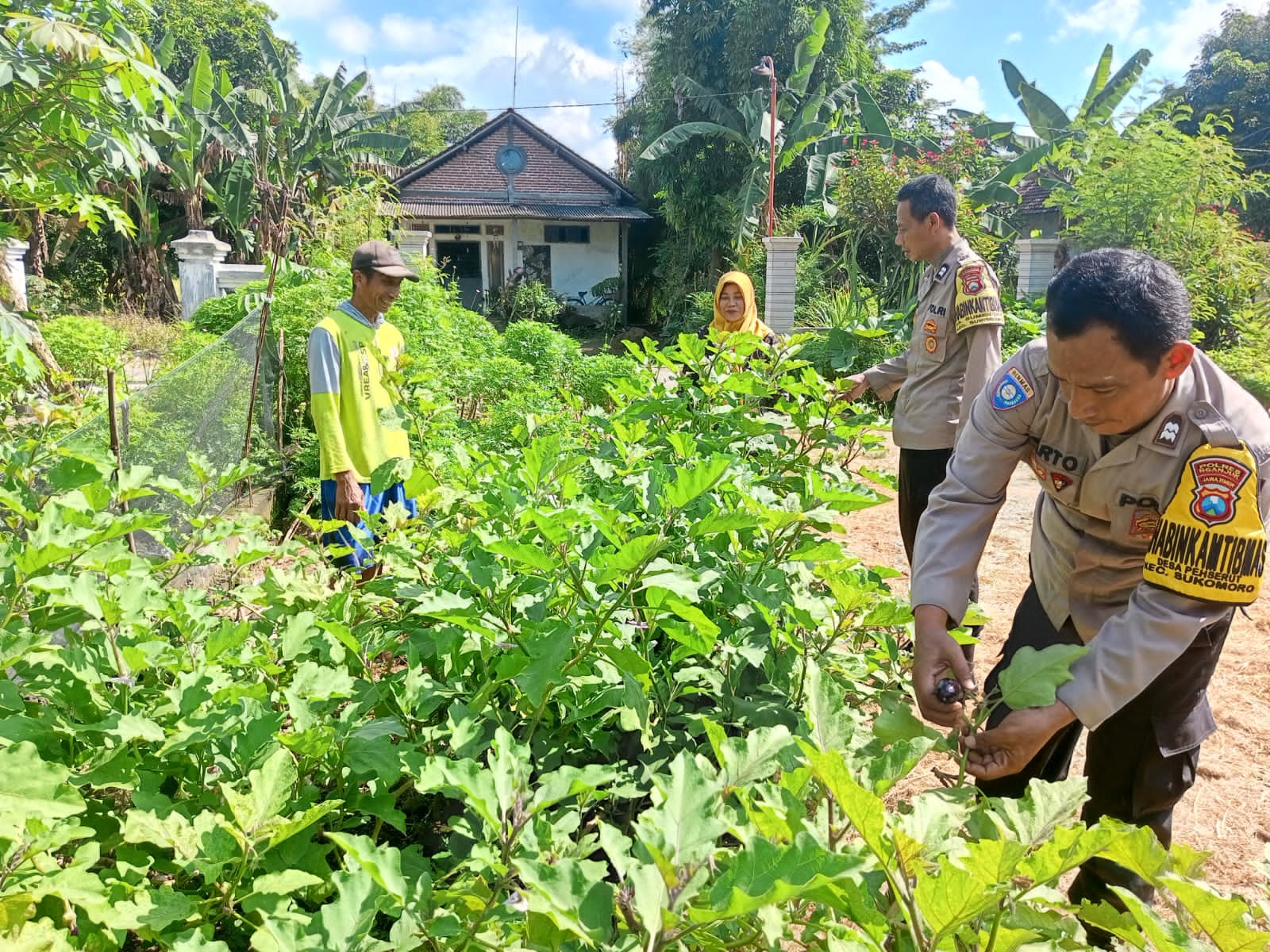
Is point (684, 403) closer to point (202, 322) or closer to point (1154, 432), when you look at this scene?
point (1154, 432)

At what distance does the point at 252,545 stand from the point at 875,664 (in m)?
1.24

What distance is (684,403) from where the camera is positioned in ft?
9.41

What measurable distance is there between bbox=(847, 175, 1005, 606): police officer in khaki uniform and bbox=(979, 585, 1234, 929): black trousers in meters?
1.42

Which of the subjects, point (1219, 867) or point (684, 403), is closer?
point (1219, 867)

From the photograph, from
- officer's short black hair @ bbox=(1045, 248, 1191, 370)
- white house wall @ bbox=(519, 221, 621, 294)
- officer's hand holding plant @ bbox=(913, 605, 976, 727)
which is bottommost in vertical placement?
officer's hand holding plant @ bbox=(913, 605, 976, 727)

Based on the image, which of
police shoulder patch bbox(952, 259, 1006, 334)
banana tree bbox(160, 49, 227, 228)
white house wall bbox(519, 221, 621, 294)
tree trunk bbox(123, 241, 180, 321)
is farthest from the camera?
white house wall bbox(519, 221, 621, 294)

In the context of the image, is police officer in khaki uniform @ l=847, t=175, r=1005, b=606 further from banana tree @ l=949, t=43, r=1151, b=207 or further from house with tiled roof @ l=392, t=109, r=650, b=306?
house with tiled roof @ l=392, t=109, r=650, b=306

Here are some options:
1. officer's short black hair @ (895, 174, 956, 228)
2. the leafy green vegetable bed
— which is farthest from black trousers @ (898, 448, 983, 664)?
the leafy green vegetable bed

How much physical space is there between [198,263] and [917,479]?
12489 millimetres

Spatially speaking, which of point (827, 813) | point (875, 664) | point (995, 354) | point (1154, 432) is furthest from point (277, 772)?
point (995, 354)

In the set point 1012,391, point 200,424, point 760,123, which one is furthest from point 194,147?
point 1012,391

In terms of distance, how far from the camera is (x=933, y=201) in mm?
3283

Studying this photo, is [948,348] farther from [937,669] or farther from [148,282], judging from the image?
[148,282]

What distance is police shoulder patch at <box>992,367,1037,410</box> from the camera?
1815mm
